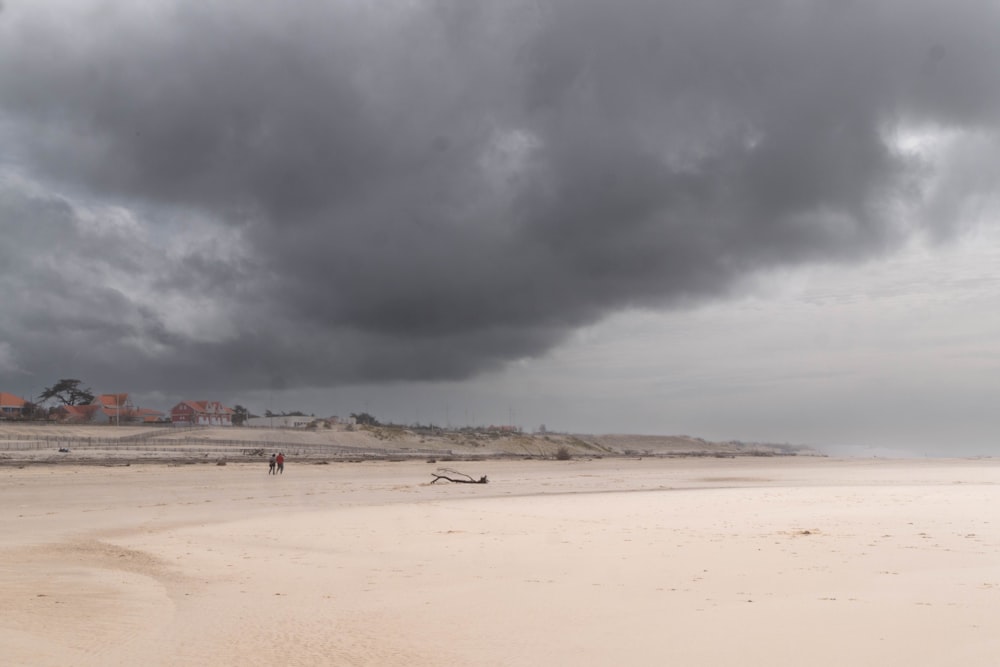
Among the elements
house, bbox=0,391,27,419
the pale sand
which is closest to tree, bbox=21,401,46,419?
house, bbox=0,391,27,419

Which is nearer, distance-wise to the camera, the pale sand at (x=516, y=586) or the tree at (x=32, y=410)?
the pale sand at (x=516, y=586)

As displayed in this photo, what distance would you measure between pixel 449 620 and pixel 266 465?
1906 inches

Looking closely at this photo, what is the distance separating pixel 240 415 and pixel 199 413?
898 inches

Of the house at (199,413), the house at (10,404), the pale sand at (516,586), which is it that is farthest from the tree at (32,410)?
the pale sand at (516,586)

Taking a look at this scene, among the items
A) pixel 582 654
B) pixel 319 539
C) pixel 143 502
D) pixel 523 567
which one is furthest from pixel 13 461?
pixel 582 654

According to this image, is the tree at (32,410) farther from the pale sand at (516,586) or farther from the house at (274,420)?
the pale sand at (516,586)

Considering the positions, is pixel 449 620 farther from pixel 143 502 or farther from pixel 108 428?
pixel 108 428

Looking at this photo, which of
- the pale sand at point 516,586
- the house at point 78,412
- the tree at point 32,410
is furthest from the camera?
the house at point 78,412

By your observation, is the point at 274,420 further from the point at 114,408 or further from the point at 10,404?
the point at 10,404

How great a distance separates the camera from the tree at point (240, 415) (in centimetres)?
16435

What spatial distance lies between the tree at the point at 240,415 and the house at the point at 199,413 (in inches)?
448

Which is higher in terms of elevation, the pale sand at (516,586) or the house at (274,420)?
the house at (274,420)

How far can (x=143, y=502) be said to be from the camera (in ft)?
91.7

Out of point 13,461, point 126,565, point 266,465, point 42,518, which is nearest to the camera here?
point 126,565
